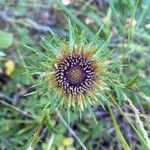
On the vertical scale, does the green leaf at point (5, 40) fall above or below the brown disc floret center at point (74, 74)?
above

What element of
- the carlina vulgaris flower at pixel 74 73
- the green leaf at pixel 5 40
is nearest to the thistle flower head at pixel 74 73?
the carlina vulgaris flower at pixel 74 73

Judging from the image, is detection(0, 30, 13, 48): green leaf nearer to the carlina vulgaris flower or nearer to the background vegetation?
the background vegetation

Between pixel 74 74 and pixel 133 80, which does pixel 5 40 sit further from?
pixel 133 80

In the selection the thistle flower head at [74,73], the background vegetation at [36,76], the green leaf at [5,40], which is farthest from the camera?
the background vegetation at [36,76]

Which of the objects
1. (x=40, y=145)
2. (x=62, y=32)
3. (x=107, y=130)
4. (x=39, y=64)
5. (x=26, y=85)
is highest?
(x=62, y=32)

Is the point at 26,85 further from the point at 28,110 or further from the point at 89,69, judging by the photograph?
the point at 89,69

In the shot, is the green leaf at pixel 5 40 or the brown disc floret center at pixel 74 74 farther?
the green leaf at pixel 5 40

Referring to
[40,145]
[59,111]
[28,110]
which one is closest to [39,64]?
[59,111]

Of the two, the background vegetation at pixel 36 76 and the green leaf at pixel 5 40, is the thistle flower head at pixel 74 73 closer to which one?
the green leaf at pixel 5 40
